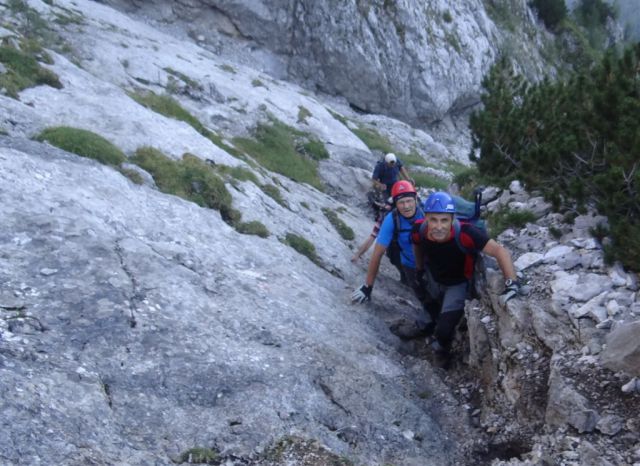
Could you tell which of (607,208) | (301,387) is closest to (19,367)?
(301,387)

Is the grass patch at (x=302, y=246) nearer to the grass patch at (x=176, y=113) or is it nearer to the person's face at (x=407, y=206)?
Answer: the person's face at (x=407, y=206)

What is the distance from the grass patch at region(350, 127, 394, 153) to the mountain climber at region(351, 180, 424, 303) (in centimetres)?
1596

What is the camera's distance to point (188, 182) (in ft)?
39.7

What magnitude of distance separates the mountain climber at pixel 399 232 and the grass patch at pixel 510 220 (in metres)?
1.40

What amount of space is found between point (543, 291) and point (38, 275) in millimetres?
6660

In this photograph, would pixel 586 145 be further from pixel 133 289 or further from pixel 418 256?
pixel 133 289

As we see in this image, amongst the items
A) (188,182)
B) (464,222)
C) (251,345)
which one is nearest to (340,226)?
(188,182)

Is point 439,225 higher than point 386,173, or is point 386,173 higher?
point 439,225

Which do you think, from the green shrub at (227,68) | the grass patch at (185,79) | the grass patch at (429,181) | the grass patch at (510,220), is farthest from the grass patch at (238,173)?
the green shrub at (227,68)

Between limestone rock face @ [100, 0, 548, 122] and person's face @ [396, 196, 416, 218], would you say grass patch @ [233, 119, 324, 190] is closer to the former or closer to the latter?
person's face @ [396, 196, 416, 218]

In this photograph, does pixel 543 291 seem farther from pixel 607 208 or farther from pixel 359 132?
pixel 359 132

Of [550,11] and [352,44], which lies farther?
[550,11]

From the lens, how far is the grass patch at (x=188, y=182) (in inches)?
463

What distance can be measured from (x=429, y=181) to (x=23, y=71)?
13.8 m
